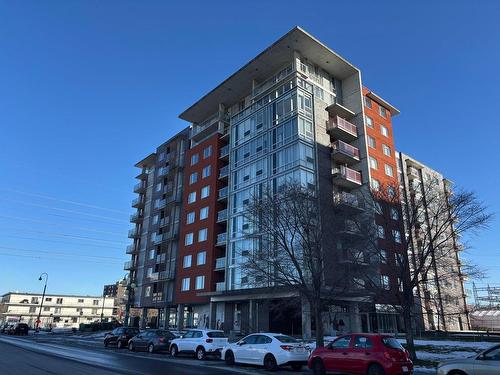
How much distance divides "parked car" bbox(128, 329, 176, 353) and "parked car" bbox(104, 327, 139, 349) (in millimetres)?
2985

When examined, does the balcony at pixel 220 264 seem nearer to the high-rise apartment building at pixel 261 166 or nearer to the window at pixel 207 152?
the high-rise apartment building at pixel 261 166

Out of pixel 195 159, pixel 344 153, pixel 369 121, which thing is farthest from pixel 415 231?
pixel 195 159

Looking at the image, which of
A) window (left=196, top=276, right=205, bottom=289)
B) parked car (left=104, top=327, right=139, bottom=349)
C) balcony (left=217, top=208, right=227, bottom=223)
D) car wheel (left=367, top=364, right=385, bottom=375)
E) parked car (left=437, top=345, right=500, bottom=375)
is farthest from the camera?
window (left=196, top=276, right=205, bottom=289)

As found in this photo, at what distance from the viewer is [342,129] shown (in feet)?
150

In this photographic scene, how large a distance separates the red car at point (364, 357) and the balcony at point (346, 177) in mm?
29128

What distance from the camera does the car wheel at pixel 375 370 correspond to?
13.9m

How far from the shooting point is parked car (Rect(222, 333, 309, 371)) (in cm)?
1756

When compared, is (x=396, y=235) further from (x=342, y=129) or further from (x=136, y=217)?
(x=136, y=217)

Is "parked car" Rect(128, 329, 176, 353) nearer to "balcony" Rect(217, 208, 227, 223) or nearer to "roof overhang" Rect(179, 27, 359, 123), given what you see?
"balcony" Rect(217, 208, 227, 223)

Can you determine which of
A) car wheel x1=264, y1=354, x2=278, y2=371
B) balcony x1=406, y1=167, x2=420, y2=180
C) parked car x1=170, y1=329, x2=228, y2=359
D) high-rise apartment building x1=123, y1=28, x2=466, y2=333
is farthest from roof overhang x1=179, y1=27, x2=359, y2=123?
car wheel x1=264, y1=354, x2=278, y2=371

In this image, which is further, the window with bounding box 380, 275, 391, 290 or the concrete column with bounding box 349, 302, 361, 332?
the concrete column with bounding box 349, 302, 361, 332

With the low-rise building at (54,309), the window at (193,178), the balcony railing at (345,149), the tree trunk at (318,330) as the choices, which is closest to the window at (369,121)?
the balcony railing at (345,149)

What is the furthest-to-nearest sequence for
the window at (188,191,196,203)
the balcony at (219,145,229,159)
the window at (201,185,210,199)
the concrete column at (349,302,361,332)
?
1. the window at (188,191,196,203)
2. the window at (201,185,210,199)
3. the balcony at (219,145,229,159)
4. the concrete column at (349,302,361,332)

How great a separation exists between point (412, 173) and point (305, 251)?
4620 centimetres
